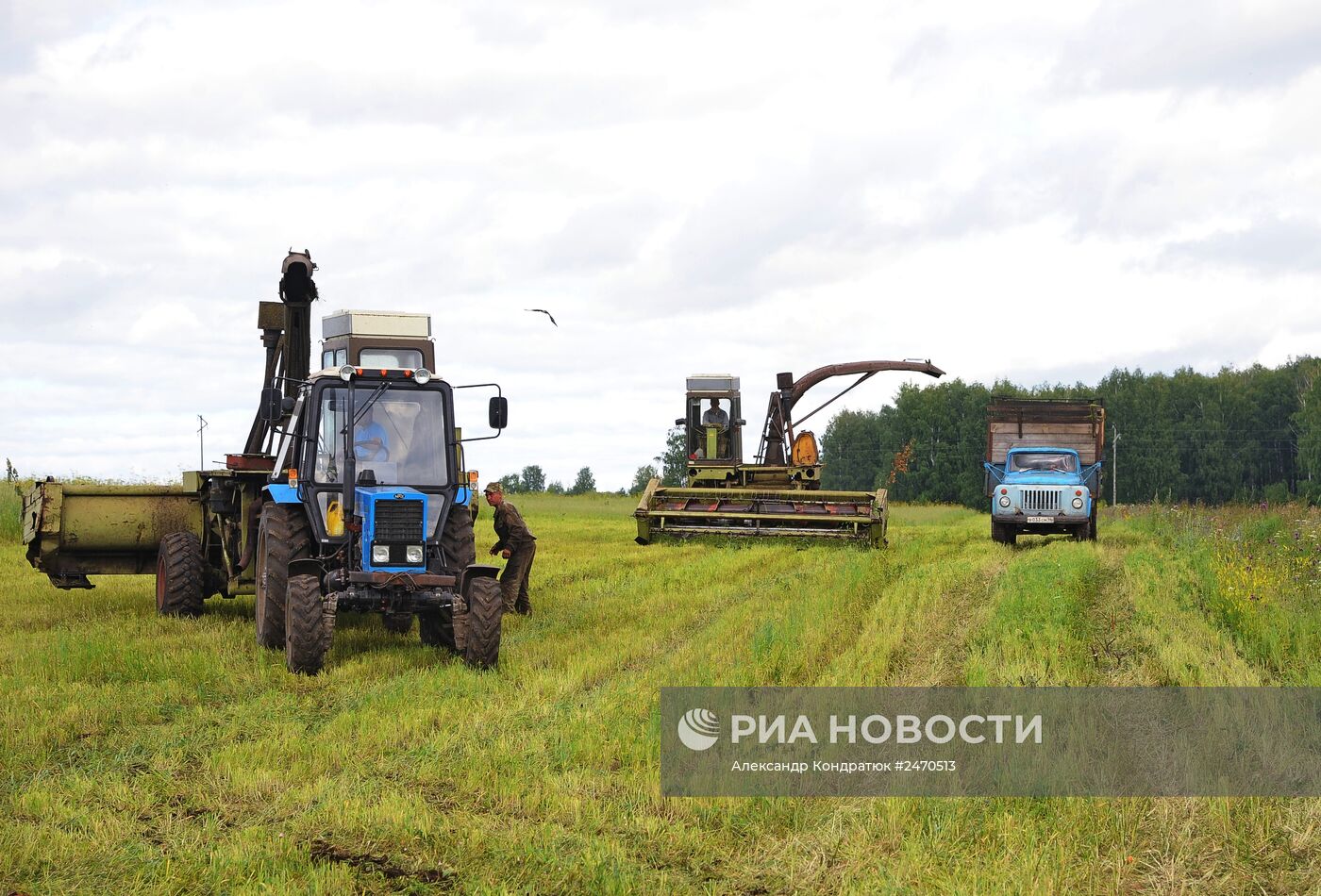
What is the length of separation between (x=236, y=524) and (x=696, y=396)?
15698mm

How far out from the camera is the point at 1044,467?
22.3m

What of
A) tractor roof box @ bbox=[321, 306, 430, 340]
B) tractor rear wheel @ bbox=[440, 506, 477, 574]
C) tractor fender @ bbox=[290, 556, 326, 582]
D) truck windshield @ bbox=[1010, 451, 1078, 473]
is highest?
tractor roof box @ bbox=[321, 306, 430, 340]

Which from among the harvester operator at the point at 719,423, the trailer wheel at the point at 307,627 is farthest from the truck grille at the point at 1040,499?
the trailer wheel at the point at 307,627

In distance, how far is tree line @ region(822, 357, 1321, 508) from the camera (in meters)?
80.2

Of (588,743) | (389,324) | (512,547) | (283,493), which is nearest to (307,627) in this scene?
(283,493)

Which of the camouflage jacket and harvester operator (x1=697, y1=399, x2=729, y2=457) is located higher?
harvester operator (x1=697, y1=399, x2=729, y2=457)

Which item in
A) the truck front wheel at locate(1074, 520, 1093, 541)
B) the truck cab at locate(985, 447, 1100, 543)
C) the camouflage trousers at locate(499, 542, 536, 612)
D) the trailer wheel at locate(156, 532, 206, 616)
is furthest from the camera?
the truck front wheel at locate(1074, 520, 1093, 541)

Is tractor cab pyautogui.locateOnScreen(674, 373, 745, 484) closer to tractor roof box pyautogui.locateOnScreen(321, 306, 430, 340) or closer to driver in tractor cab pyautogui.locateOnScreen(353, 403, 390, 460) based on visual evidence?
tractor roof box pyautogui.locateOnScreen(321, 306, 430, 340)

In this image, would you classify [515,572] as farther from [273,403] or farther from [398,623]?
[273,403]

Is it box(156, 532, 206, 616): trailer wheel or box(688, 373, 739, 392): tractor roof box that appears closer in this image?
box(156, 532, 206, 616): trailer wheel

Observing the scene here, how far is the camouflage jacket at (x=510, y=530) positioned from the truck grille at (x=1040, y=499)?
436 inches

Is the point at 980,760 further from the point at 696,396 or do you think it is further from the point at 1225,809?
the point at 696,396

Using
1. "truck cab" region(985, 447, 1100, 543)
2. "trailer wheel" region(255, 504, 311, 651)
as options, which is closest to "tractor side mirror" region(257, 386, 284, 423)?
"trailer wheel" region(255, 504, 311, 651)

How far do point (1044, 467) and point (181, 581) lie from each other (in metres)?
15.0
